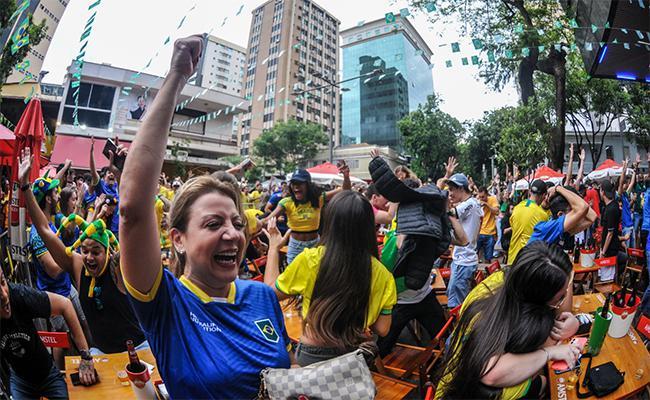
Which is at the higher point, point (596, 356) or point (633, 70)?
point (633, 70)

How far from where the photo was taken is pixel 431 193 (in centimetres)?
324

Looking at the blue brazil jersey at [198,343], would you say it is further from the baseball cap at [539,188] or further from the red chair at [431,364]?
the baseball cap at [539,188]

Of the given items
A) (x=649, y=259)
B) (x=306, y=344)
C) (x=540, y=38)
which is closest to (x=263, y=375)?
(x=306, y=344)

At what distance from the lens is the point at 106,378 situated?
2.42 metres

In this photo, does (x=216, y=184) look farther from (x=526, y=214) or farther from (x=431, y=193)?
(x=526, y=214)

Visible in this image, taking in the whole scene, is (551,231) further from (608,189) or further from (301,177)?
(608,189)

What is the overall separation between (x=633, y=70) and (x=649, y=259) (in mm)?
4836

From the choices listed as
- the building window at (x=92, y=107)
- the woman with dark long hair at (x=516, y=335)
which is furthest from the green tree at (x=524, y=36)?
the building window at (x=92, y=107)

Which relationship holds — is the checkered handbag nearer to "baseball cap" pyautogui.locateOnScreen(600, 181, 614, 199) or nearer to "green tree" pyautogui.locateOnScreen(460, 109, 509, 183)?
"baseball cap" pyautogui.locateOnScreen(600, 181, 614, 199)

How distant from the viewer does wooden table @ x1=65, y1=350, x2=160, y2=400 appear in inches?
89.2

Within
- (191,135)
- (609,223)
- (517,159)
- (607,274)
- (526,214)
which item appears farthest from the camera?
(191,135)

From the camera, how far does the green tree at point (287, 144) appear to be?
42.6 meters

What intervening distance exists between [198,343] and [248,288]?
14.3 inches

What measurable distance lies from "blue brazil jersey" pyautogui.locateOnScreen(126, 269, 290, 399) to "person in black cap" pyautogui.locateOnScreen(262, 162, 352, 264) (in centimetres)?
419
